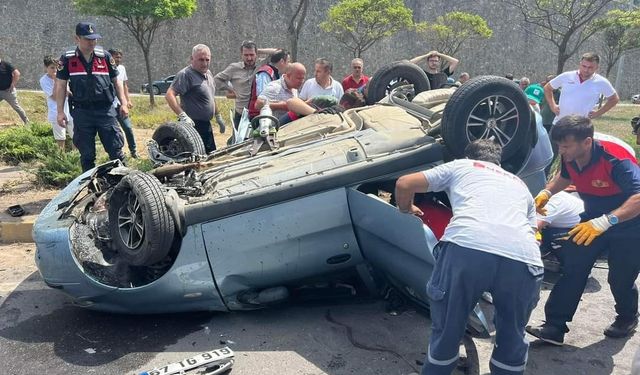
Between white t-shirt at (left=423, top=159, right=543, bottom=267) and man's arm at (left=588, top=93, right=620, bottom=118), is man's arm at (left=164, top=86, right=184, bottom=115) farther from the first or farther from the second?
man's arm at (left=588, top=93, right=620, bottom=118)

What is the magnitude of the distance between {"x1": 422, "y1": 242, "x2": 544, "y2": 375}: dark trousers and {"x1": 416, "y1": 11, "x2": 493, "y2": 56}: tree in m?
22.7

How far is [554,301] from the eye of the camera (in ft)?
11.2

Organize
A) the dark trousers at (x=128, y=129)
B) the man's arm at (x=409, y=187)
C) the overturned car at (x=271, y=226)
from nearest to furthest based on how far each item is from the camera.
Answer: the man's arm at (x=409, y=187) < the overturned car at (x=271, y=226) < the dark trousers at (x=128, y=129)

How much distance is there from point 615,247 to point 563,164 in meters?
0.60

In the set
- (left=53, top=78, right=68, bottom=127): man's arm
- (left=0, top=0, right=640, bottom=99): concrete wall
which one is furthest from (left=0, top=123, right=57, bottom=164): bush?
(left=0, top=0, right=640, bottom=99): concrete wall

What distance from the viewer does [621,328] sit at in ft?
11.5

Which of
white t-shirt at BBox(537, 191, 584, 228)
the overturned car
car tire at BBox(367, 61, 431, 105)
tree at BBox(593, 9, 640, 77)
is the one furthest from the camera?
tree at BBox(593, 9, 640, 77)

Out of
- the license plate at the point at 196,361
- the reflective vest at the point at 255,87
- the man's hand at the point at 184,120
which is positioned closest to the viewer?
the license plate at the point at 196,361

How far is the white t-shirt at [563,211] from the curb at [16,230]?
179 inches

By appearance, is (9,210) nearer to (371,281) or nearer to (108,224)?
(108,224)

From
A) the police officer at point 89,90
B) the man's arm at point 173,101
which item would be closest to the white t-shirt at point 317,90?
the man's arm at point 173,101

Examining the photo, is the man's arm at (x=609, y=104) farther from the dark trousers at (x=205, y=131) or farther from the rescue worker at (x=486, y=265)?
the dark trousers at (x=205, y=131)

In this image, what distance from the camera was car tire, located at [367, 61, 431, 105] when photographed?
5.58m

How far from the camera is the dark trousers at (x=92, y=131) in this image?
5.25 metres
